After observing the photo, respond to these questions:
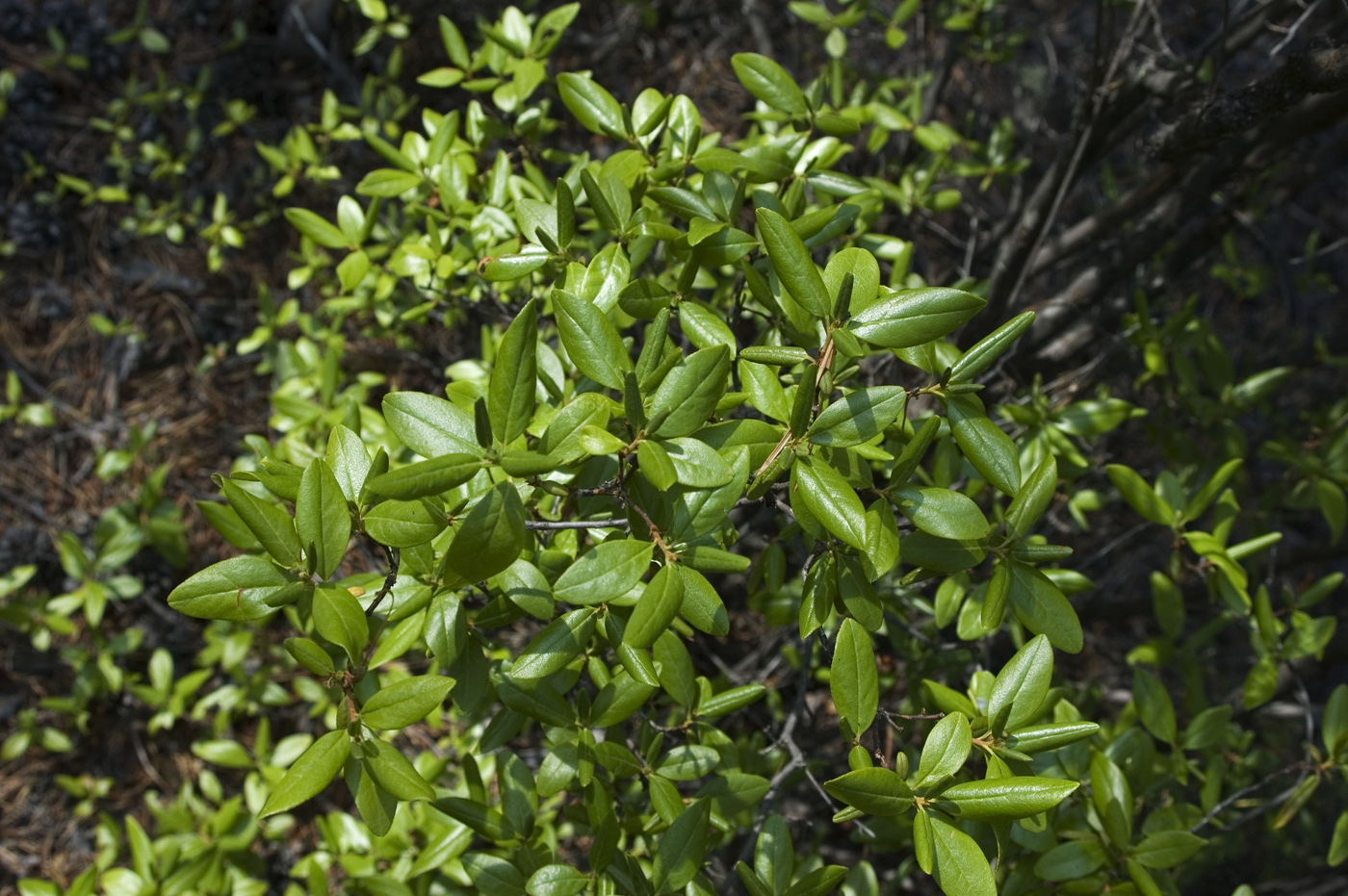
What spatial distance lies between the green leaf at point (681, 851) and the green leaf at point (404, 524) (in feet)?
2.16

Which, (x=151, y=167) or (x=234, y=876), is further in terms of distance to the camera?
(x=151, y=167)

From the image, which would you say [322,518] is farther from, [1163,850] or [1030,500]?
[1163,850]

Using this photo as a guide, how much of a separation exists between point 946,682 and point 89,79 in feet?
15.4

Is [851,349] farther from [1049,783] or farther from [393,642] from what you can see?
[393,642]

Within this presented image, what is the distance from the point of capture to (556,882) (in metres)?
1.36

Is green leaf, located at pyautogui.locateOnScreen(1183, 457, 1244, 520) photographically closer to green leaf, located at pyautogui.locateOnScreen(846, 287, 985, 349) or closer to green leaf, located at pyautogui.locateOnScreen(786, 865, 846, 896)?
green leaf, located at pyautogui.locateOnScreen(846, 287, 985, 349)

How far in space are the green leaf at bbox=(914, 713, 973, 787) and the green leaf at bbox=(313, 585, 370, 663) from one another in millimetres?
834

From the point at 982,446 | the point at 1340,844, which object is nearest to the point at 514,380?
the point at 982,446

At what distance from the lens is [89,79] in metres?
3.91

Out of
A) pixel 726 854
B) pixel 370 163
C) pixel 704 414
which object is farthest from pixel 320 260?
pixel 726 854

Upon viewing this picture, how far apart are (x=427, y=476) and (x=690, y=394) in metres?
0.36

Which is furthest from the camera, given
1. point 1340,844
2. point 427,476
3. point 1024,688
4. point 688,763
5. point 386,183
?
point 386,183

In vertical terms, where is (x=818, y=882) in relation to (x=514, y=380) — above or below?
below

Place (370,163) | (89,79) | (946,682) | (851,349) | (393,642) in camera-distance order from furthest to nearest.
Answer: (89,79) < (370,163) < (946,682) < (393,642) < (851,349)
